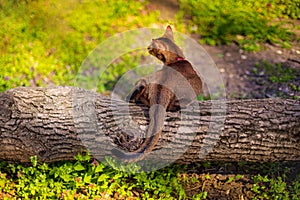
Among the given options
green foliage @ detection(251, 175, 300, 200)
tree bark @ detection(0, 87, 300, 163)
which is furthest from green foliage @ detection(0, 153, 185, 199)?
green foliage @ detection(251, 175, 300, 200)

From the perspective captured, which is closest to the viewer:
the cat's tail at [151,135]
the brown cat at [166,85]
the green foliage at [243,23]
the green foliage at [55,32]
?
the cat's tail at [151,135]

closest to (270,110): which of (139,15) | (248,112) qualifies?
(248,112)

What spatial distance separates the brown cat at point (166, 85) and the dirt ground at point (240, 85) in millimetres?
893

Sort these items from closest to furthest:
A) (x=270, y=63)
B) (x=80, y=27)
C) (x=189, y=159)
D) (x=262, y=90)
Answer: (x=189, y=159)
(x=262, y=90)
(x=270, y=63)
(x=80, y=27)

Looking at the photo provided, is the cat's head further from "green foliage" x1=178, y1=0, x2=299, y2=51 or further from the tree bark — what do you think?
"green foliage" x1=178, y1=0, x2=299, y2=51

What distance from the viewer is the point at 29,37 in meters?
6.47

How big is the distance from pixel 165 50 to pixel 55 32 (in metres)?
3.08

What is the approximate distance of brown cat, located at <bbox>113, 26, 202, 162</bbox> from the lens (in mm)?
3907

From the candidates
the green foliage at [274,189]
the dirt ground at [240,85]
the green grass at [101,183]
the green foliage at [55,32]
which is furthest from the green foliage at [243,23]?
the green grass at [101,183]

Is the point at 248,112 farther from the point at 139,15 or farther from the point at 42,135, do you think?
the point at 139,15

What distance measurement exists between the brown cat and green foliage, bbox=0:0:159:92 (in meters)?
2.10

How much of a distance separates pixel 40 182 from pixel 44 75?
2337mm

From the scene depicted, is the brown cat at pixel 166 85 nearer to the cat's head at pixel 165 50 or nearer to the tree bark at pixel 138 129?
the cat's head at pixel 165 50

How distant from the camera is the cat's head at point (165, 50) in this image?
4.11 meters
